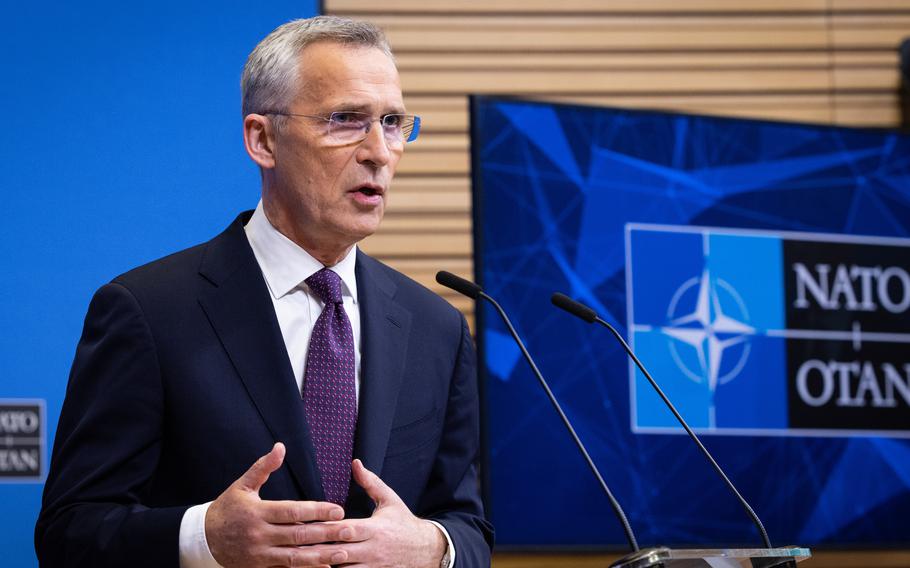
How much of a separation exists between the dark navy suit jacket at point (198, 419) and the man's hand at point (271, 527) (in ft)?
0.44

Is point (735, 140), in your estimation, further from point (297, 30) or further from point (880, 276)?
point (297, 30)

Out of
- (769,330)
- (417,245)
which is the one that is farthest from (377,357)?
(769,330)

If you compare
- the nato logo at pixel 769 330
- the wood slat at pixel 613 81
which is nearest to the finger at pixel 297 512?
the nato logo at pixel 769 330

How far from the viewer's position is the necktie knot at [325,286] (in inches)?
88.2

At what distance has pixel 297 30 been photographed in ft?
7.51

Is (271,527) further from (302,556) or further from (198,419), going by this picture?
(198,419)

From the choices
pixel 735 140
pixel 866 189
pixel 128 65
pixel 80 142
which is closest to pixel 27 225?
pixel 80 142

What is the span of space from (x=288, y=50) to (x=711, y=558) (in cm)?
123

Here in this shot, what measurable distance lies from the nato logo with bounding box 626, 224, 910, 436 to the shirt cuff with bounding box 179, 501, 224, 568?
7.34ft

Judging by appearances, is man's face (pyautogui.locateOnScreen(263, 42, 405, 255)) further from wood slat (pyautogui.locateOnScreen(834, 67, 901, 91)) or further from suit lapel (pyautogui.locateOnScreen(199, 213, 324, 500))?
wood slat (pyautogui.locateOnScreen(834, 67, 901, 91))

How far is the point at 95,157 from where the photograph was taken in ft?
12.4

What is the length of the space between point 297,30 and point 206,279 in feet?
1.72

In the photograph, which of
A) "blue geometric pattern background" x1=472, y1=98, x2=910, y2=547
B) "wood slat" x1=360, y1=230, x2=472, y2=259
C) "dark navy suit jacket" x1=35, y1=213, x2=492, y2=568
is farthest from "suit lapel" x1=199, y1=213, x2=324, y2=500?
"wood slat" x1=360, y1=230, x2=472, y2=259

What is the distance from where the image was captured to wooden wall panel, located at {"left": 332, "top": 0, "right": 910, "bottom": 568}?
426 centimetres
